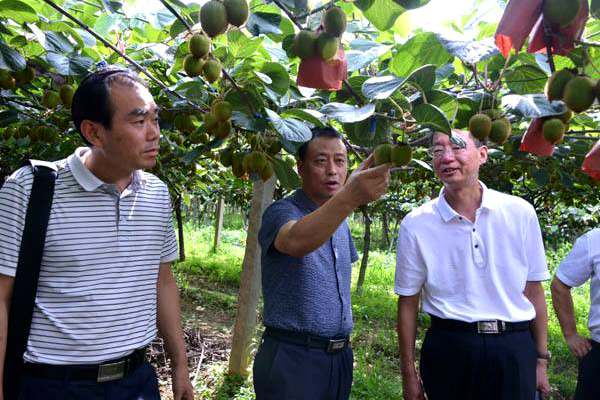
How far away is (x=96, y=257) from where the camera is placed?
4.61 feet

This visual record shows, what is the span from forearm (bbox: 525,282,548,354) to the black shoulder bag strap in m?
1.83

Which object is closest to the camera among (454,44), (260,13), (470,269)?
(454,44)

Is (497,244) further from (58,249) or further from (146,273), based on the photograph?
(58,249)

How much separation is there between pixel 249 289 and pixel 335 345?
2.04 metres

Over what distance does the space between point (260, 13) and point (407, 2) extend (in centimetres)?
35

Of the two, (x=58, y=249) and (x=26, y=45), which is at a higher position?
(x=26, y=45)

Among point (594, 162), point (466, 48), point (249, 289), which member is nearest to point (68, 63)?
point (466, 48)

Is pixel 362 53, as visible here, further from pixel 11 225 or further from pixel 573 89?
pixel 11 225

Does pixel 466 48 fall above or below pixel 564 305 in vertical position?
above

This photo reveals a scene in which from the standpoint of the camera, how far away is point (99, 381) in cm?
137

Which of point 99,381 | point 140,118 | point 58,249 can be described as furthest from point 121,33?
point 99,381

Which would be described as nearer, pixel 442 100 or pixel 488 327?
pixel 442 100

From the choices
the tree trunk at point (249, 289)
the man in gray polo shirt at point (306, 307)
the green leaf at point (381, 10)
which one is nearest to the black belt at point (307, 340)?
the man in gray polo shirt at point (306, 307)

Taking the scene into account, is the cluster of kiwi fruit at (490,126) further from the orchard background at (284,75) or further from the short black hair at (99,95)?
the short black hair at (99,95)
